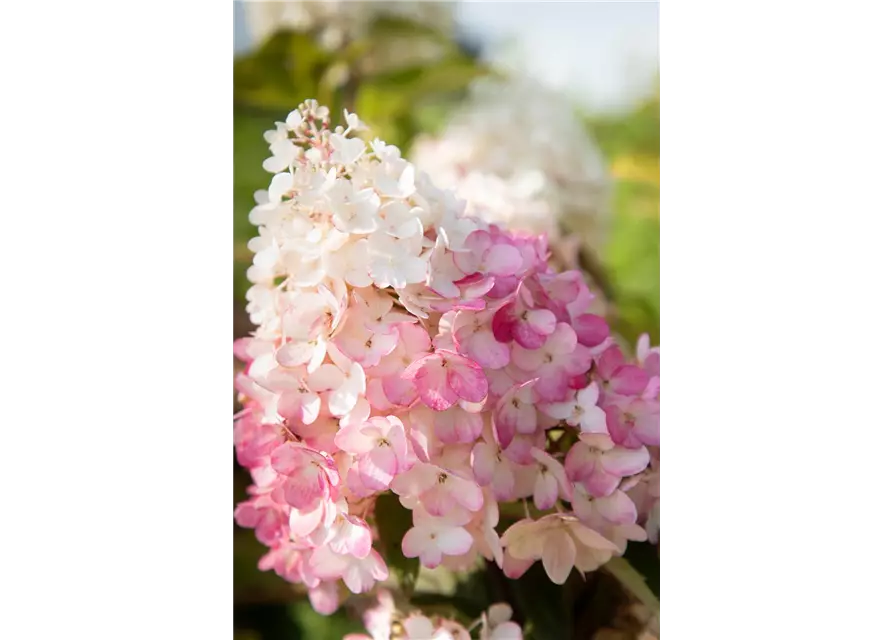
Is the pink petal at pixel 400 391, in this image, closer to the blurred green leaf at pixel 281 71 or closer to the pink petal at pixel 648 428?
the pink petal at pixel 648 428

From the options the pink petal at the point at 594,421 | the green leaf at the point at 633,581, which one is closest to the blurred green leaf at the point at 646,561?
the green leaf at the point at 633,581

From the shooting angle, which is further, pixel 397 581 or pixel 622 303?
pixel 622 303

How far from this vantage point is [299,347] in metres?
0.55

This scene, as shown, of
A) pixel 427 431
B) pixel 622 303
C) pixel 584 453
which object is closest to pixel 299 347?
pixel 427 431

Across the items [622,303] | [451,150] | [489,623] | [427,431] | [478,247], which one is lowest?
[489,623]

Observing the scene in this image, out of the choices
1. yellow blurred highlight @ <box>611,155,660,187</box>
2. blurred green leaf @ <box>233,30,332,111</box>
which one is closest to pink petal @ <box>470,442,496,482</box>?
blurred green leaf @ <box>233,30,332,111</box>

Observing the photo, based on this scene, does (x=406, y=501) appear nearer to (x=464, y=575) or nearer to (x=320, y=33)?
(x=464, y=575)

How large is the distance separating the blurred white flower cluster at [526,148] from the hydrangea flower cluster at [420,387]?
0.38m

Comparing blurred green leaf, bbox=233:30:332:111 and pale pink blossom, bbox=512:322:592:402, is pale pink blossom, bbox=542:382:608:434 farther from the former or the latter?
blurred green leaf, bbox=233:30:332:111

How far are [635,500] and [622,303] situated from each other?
55cm

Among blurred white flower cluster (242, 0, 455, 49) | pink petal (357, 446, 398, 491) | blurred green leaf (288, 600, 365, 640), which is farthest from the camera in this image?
blurred white flower cluster (242, 0, 455, 49)

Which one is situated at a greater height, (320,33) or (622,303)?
(320,33)

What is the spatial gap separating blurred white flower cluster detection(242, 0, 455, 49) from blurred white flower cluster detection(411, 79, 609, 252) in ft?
0.40

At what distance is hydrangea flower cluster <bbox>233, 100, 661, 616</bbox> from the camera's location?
53 centimetres
